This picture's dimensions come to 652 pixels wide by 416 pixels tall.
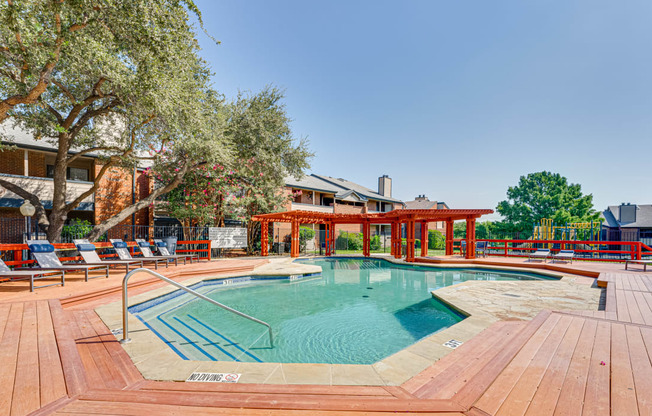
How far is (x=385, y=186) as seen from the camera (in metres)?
35.3

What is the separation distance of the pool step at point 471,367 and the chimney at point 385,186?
31857mm

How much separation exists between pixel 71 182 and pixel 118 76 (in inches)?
422

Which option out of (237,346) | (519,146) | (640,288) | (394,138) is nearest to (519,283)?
(640,288)

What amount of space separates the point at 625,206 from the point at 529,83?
26.7m

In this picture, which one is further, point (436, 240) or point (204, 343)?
point (436, 240)

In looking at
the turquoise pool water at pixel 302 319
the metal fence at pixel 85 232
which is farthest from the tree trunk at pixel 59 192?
the turquoise pool water at pixel 302 319

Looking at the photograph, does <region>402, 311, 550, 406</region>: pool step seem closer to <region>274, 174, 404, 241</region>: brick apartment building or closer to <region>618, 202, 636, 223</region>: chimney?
<region>274, 174, 404, 241</region>: brick apartment building

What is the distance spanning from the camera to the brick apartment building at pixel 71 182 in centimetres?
1366

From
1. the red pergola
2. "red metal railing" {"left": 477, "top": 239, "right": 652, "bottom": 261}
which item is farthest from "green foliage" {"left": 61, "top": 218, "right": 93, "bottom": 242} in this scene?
"red metal railing" {"left": 477, "top": 239, "right": 652, "bottom": 261}

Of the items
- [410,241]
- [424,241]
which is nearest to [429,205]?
[424,241]

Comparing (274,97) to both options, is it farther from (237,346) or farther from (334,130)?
(237,346)

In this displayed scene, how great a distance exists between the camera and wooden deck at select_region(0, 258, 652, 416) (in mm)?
2059

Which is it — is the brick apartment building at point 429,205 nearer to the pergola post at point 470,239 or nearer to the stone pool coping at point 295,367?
the pergola post at point 470,239

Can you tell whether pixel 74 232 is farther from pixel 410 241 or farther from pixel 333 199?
pixel 333 199
